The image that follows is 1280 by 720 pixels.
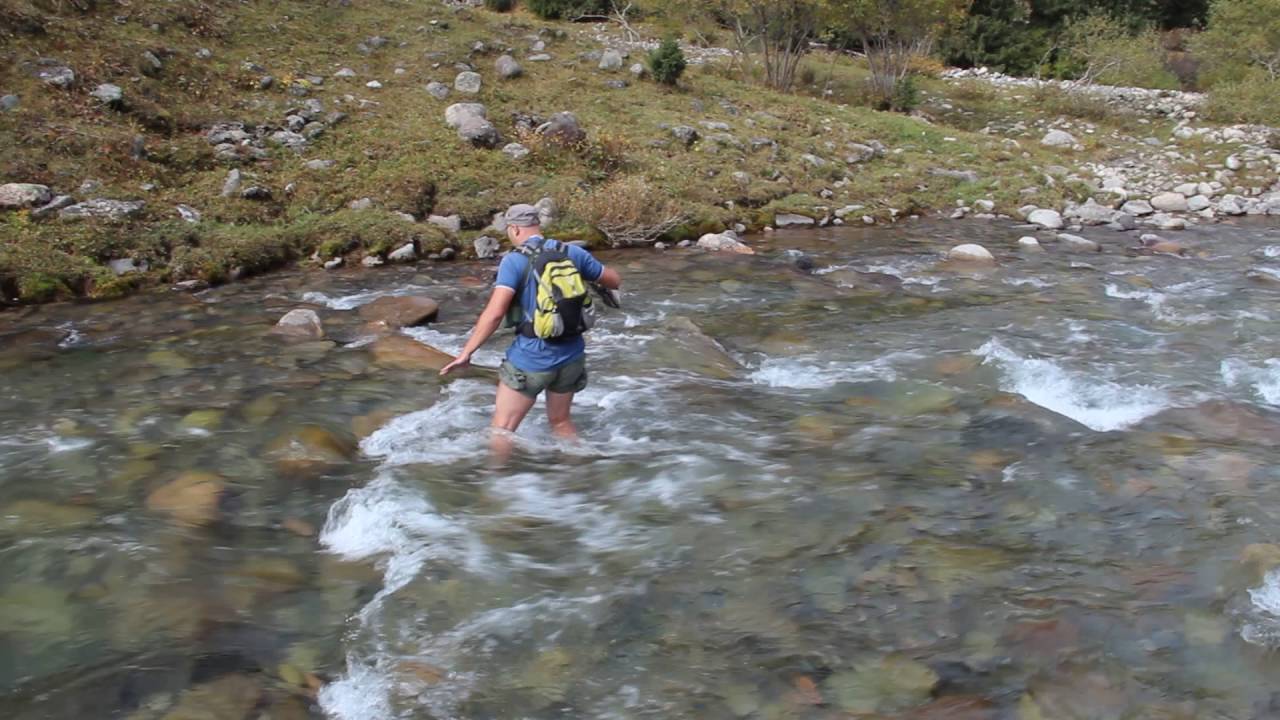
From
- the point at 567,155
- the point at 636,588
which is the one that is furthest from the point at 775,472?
the point at 567,155

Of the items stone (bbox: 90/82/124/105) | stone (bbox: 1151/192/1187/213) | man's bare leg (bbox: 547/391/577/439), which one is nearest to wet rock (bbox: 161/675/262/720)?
man's bare leg (bbox: 547/391/577/439)

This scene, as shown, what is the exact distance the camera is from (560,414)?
6531mm

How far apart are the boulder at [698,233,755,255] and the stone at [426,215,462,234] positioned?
142 inches

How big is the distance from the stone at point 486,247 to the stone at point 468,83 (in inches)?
229

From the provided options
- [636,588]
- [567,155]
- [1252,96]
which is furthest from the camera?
[1252,96]

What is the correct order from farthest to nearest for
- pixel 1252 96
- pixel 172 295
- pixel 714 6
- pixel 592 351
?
pixel 714 6 → pixel 1252 96 → pixel 172 295 → pixel 592 351

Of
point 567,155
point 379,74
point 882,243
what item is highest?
point 379,74

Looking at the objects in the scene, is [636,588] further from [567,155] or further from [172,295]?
[567,155]

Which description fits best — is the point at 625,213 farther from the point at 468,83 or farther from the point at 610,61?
the point at 610,61

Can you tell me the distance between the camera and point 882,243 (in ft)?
45.5

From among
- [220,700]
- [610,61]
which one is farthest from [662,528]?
[610,61]

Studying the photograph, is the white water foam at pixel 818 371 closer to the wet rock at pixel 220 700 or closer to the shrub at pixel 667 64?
the wet rock at pixel 220 700

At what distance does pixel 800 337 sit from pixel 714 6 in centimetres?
1643

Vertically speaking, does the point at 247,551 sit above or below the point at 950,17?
below
